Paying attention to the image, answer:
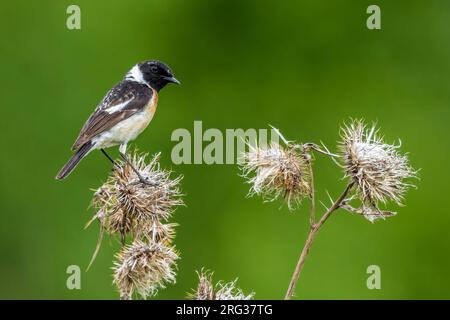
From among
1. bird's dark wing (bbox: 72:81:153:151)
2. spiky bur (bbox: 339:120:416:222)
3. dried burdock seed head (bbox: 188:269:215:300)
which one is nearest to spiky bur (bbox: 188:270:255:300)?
dried burdock seed head (bbox: 188:269:215:300)

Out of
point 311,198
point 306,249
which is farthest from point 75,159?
point 306,249

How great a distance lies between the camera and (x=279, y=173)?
17.8 ft

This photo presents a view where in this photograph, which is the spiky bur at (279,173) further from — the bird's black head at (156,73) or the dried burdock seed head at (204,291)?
the bird's black head at (156,73)

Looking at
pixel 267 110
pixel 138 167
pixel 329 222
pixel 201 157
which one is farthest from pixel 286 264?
pixel 138 167

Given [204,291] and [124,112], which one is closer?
[204,291]

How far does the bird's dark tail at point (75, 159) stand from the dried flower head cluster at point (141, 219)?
0.89m

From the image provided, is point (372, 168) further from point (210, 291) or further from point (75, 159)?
point (75, 159)

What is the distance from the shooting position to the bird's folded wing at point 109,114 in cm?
707

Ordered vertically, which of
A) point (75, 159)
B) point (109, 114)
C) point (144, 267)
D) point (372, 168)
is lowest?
point (144, 267)

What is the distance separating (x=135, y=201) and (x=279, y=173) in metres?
1.01

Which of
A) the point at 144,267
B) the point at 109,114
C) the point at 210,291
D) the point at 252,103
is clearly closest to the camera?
the point at 210,291

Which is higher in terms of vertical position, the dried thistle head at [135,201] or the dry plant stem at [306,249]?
the dried thistle head at [135,201]

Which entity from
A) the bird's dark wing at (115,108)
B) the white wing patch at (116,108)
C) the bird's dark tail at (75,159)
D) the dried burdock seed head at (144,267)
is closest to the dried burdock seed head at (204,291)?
the dried burdock seed head at (144,267)

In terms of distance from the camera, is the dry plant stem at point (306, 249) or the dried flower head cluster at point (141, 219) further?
the dried flower head cluster at point (141, 219)
